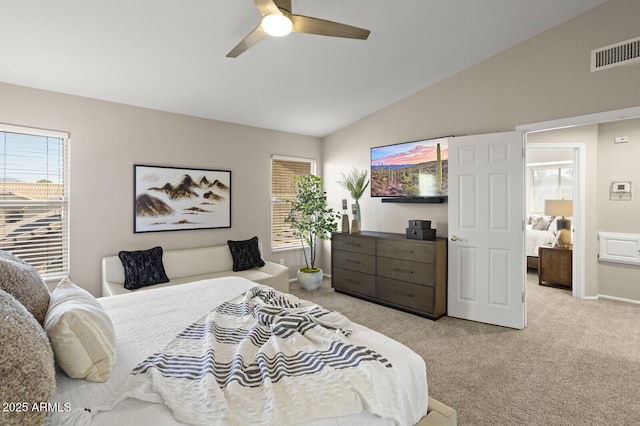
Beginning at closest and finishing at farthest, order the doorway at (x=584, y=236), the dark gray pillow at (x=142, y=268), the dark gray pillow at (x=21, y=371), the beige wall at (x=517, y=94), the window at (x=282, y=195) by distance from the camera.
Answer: the dark gray pillow at (x=21, y=371)
the beige wall at (x=517, y=94)
the dark gray pillow at (x=142, y=268)
the doorway at (x=584, y=236)
the window at (x=282, y=195)

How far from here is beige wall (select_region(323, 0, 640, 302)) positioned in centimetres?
298

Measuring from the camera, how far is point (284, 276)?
424cm

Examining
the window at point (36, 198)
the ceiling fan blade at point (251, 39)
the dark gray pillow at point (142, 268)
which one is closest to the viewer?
the ceiling fan blade at point (251, 39)

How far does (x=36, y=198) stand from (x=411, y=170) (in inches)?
170

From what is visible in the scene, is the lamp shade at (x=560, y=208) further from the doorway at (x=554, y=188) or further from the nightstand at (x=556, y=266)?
the nightstand at (x=556, y=266)

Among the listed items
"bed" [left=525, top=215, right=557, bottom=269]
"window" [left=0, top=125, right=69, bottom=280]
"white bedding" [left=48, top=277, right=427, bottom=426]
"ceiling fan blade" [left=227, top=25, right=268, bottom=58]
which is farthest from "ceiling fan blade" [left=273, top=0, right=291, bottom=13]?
"bed" [left=525, top=215, right=557, bottom=269]

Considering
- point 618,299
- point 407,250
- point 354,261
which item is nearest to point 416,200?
point 407,250

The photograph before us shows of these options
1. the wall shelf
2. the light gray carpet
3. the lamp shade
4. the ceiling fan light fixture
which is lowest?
the light gray carpet

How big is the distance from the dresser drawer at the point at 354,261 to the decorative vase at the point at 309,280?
14.0 inches

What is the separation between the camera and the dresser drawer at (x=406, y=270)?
374 cm

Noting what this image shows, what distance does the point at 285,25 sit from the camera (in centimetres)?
196

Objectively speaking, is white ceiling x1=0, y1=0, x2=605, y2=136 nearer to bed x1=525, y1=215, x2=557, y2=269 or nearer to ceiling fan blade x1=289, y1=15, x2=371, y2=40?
ceiling fan blade x1=289, y1=15, x2=371, y2=40

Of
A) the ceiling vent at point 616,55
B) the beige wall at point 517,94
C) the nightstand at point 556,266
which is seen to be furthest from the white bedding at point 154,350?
the nightstand at point 556,266

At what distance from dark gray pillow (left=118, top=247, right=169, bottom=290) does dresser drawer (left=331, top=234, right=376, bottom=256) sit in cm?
232
